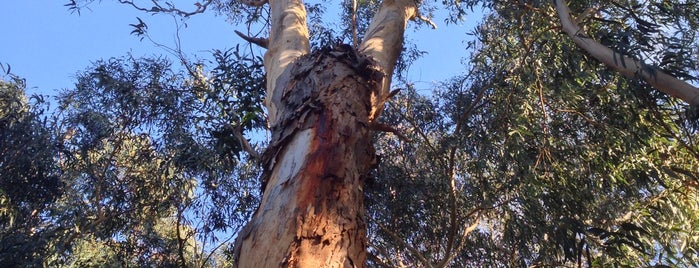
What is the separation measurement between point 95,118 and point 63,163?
496 mm

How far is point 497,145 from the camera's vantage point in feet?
14.5

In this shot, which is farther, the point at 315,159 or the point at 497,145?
the point at 497,145

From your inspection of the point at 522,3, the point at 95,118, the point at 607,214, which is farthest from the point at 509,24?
the point at 95,118

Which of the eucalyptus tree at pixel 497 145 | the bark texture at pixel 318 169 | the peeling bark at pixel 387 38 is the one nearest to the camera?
the bark texture at pixel 318 169

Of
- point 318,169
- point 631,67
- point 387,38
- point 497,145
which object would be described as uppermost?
point 387,38

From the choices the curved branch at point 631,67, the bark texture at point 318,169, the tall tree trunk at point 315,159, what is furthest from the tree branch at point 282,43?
the curved branch at point 631,67

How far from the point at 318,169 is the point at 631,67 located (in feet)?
5.14

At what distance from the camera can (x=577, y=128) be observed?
4586 mm

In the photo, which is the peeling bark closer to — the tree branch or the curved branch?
the tree branch

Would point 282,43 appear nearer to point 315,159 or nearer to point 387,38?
point 387,38

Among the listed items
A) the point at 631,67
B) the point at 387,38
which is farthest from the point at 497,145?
the point at 631,67

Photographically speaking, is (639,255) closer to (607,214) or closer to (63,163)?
(607,214)

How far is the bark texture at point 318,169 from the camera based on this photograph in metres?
2.01

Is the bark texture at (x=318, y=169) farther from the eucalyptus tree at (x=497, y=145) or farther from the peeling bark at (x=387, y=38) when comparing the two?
the peeling bark at (x=387, y=38)
